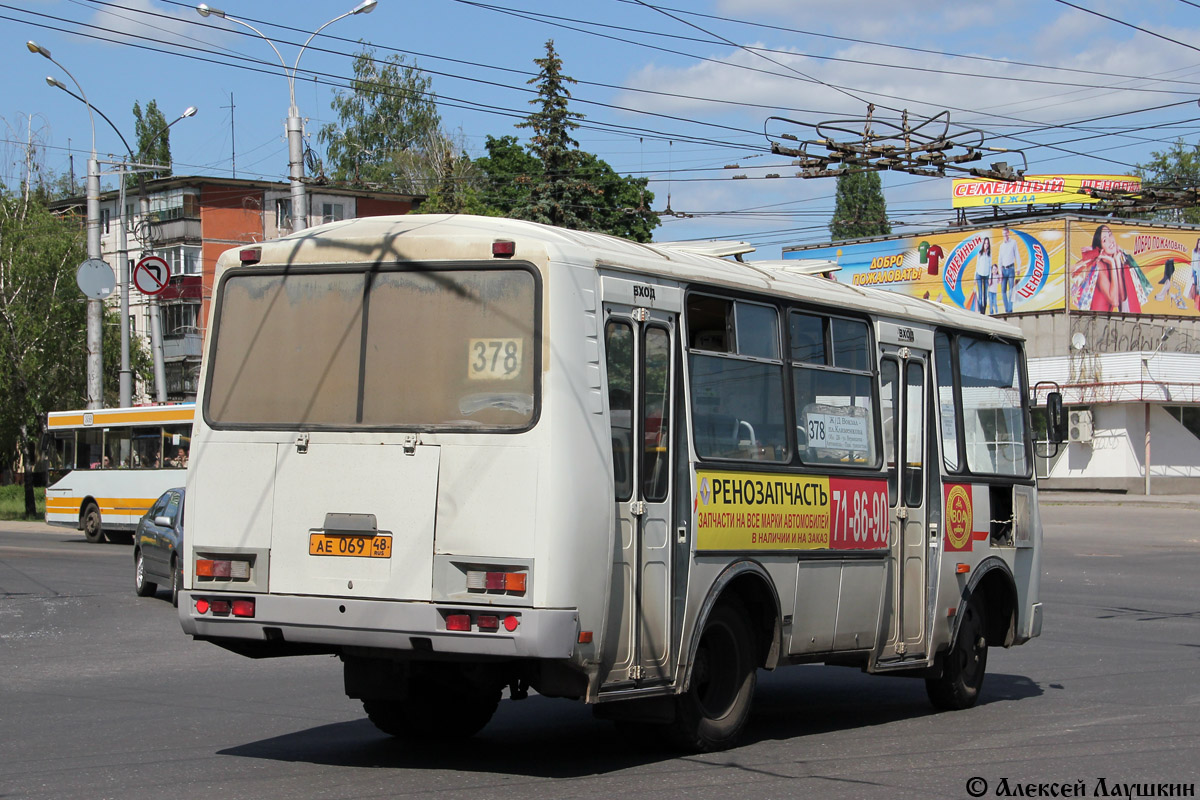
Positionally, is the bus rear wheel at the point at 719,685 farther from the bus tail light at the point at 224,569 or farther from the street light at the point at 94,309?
the street light at the point at 94,309

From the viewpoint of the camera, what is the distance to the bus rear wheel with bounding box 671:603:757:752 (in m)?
8.23

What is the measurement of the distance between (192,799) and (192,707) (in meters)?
3.36

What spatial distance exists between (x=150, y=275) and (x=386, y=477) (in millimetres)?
27048

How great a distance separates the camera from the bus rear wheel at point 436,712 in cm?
875

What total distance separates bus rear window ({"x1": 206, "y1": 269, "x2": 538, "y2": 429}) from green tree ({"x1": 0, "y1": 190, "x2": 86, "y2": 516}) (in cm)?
3900

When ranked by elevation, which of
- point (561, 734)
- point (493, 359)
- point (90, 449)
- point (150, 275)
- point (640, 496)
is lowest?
point (561, 734)

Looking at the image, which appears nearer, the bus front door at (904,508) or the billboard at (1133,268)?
the bus front door at (904,508)

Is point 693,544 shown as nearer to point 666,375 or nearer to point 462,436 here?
point 666,375

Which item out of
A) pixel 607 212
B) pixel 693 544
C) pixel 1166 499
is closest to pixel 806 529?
pixel 693 544

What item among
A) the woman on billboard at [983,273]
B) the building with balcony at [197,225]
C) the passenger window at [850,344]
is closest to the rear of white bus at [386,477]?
the passenger window at [850,344]

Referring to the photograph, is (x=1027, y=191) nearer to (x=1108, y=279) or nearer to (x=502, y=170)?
(x=1108, y=279)

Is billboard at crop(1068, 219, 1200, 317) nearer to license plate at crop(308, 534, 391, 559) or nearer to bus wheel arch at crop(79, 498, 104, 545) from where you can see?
bus wheel arch at crop(79, 498, 104, 545)

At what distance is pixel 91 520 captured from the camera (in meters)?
33.5

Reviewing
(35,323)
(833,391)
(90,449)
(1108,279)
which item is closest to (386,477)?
(833,391)
